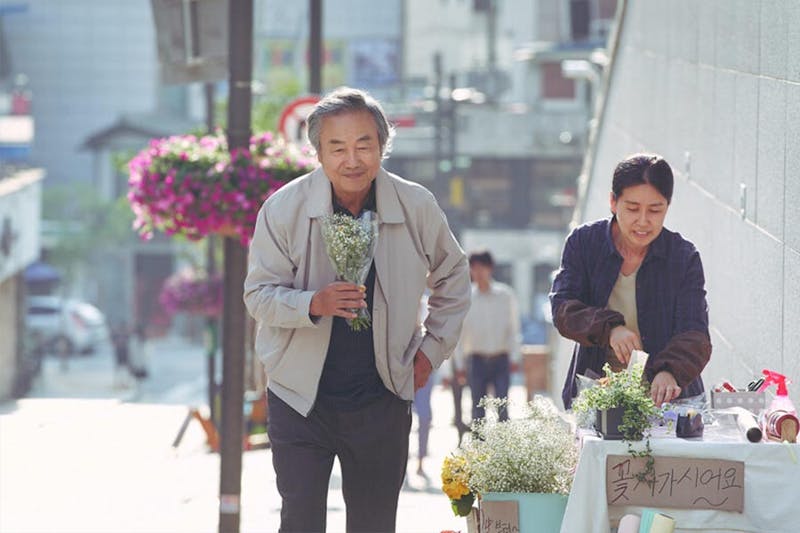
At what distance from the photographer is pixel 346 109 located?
5887 millimetres

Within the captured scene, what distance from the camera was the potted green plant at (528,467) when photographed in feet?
18.1

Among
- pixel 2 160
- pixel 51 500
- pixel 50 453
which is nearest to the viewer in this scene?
pixel 51 500

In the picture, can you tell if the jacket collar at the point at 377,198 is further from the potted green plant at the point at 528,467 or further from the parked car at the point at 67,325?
the parked car at the point at 67,325

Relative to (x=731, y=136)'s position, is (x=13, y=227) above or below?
below

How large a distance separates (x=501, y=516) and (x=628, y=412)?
0.56 metres

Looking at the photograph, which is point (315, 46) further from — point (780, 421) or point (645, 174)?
→ point (780, 421)

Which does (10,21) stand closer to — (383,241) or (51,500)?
(51,500)

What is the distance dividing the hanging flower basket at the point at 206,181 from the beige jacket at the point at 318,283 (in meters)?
5.21

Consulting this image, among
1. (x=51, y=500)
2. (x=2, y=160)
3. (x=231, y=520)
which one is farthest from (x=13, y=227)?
(x=231, y=520)

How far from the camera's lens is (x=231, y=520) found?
8539 millimetres

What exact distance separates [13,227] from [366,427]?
29827 millimetres

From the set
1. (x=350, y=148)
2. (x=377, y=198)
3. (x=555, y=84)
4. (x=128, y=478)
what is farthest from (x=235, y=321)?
(x=555, y=84)

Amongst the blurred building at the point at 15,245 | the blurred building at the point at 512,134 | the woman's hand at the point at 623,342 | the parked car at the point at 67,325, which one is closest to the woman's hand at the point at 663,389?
the woman's hand at the point at 623,342

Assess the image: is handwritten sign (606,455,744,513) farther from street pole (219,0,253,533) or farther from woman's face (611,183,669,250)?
street pole (219,0,253,533)
